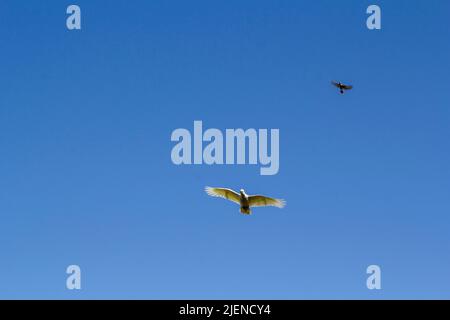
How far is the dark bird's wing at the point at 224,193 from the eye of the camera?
63.4 meters

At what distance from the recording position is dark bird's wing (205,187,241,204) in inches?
2495

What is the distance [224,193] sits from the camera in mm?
63844
